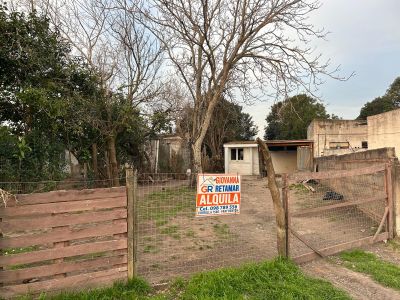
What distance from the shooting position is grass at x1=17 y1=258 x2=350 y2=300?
3797 millimetres

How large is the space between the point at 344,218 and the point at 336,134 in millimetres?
18399

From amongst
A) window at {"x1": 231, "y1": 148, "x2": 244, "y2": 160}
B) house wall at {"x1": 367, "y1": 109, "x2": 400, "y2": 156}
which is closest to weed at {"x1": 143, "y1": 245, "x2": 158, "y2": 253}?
house wall at {"x1": 367, "y1": 109, "x2": 400, "y2": 156}

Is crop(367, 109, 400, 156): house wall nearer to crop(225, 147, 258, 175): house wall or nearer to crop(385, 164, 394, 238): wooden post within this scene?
crop(225, 147, 258, 175): house wall

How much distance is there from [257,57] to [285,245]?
10.7m

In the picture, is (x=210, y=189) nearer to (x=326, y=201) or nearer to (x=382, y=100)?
(x=326, y=201)

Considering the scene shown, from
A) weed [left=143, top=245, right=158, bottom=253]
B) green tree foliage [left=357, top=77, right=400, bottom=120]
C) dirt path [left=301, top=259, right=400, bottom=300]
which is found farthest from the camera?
green tree foliage [left=357, top=77, right=400, bottom=120]

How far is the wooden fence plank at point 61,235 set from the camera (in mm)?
3441

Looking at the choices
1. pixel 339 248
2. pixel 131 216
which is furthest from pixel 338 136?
pixel 131 216

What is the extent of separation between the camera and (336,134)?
1001 inches

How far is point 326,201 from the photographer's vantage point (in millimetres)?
11062

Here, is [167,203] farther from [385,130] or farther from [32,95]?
[385,130]

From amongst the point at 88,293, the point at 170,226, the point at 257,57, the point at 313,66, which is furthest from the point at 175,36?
the point at 88,293

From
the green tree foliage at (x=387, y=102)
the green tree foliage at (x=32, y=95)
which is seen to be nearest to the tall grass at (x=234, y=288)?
the green tree foliage at (x=32, y=95)

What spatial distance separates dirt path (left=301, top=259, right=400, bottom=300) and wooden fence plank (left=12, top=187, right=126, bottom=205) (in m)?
3.08
